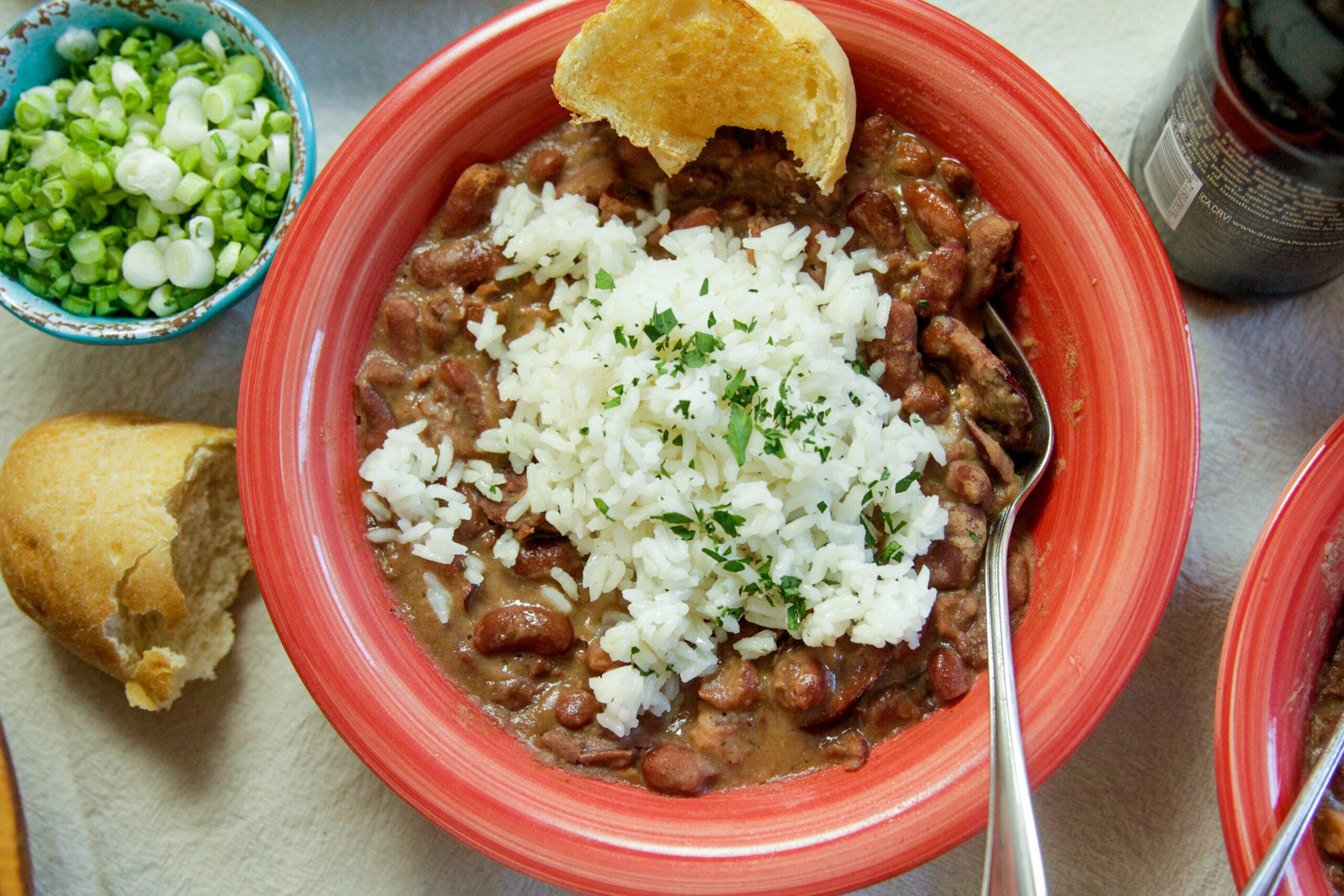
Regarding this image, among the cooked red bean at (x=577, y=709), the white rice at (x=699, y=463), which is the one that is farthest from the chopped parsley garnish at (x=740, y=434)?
the cooked red bean at (x=577, y=709)

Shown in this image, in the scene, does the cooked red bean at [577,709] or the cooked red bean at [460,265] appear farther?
the cooked red bean at [460,265]

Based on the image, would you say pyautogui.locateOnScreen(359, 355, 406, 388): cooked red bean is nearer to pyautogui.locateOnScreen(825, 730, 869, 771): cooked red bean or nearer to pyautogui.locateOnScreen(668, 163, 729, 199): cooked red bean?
pyautogui.locateOnScreen(668, 163, 729, 199): cooked red bean

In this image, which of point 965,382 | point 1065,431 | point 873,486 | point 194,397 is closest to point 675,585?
point 873,486

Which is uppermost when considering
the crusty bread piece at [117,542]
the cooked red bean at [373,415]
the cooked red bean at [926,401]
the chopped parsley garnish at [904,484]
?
the cooked red bean at [926,401]

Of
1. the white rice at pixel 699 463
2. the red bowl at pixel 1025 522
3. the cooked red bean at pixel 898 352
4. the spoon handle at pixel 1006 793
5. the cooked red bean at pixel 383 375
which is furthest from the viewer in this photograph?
the cooked red bean at pixel 383 375

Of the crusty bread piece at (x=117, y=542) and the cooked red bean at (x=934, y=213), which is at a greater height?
the cooked red bean at (x=934, y=213)

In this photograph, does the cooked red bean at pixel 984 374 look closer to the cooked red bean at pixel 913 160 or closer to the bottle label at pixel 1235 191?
the cooked red bean at pixel 913 160

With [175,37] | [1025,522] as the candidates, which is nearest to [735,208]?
[1025,522]

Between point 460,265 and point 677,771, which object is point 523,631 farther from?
point 460,265
